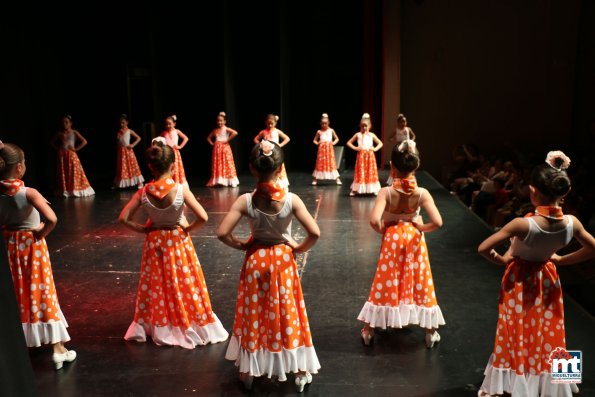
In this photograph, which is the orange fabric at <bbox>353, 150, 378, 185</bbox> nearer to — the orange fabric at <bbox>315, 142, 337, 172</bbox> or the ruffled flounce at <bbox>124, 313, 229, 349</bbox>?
the orange fabric at <bbox>315, 142, 337, 172</bbox>

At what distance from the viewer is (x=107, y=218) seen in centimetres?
829

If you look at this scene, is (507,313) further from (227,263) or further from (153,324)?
(227,263)

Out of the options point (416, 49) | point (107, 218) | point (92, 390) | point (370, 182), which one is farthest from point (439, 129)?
point (92, 390)

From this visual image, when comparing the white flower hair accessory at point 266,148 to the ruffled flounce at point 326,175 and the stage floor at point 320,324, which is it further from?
the ruffled flounce at point 326,175

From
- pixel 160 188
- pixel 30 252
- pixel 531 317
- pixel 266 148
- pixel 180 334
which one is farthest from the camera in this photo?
pixel 180 334

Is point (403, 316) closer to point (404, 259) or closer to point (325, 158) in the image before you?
point (404, 259)

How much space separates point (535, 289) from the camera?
9.83 ft

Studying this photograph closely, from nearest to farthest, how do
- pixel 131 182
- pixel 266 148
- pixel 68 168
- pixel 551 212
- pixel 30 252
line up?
pixel 551 212 → pixel 266 148 → pixel 30 252 → pixel 68 168 → pixel 131 182

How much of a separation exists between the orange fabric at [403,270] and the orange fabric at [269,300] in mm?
781

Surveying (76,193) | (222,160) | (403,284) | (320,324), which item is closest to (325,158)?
(222,160)

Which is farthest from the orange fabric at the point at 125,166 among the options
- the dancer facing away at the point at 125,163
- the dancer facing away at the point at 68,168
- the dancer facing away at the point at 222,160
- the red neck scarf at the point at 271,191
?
the red neck scarf at the point at 271,191

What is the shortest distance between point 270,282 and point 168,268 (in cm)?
97

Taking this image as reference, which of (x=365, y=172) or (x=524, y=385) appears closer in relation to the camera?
(x=524, y=385)

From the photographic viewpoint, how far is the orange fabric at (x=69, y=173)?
1002 centimetres
